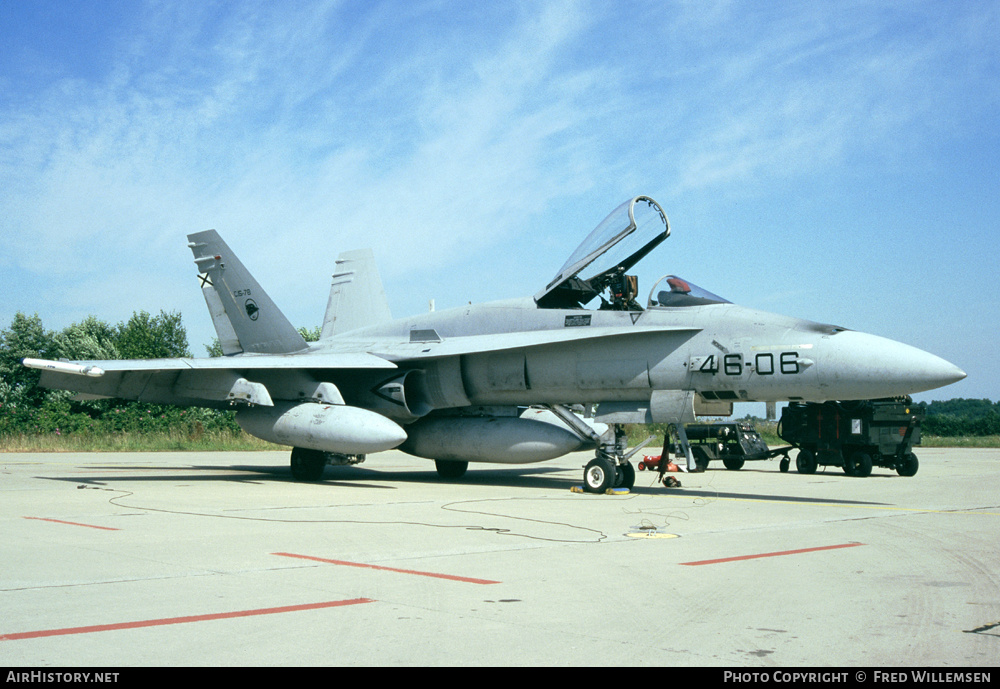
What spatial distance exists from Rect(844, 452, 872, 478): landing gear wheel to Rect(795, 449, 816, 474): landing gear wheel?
71 cm

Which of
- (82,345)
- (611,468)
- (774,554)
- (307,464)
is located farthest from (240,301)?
(82,345)

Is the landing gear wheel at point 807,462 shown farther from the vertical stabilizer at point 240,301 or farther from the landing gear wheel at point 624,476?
the vertical stabilizer at point 240,301

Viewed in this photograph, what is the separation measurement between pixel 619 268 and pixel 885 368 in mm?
3943

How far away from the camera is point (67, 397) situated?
36906 millimetres

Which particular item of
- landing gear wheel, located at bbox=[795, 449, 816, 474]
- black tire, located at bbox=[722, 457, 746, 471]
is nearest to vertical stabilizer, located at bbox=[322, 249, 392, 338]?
black tire, located at bbox=[722, 457, 746, 471]

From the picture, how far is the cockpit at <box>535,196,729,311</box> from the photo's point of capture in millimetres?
11820

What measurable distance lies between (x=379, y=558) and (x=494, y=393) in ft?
24.2

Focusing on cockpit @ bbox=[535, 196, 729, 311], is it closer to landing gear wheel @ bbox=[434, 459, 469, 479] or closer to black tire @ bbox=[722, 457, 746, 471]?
landing gear wheel @ bbox=[434, 459, 469, 479]

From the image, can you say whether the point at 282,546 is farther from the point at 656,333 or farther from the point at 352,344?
the point at 352,344

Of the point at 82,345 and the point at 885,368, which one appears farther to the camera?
the point at 82,345

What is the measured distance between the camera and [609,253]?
1217 cm

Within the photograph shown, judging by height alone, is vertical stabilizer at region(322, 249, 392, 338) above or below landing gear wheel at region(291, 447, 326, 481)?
above

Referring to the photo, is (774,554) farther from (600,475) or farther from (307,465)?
(307,465)
